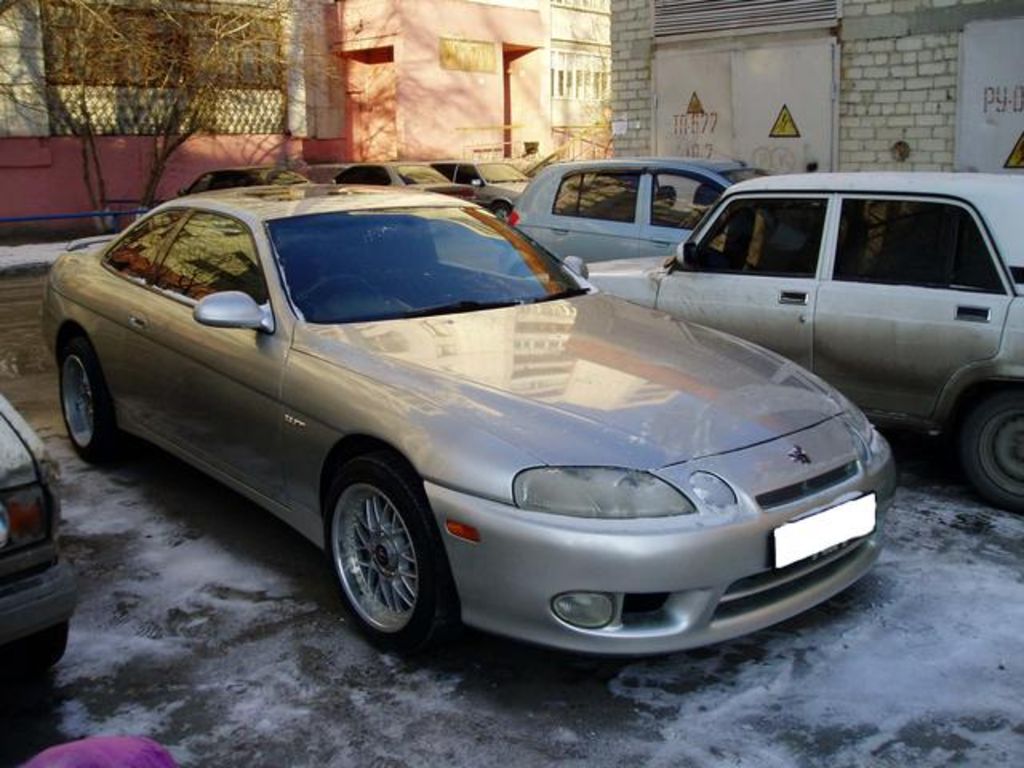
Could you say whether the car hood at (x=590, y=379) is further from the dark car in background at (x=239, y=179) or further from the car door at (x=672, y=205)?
the dark car in background at (x=239, y=179)

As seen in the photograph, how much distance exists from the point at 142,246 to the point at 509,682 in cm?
327

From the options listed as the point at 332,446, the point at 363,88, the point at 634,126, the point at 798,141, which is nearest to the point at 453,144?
the point at 363,88

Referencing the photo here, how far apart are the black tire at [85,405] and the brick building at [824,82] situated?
9469 mm

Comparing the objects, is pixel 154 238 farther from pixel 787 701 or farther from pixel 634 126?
pixel 634 126

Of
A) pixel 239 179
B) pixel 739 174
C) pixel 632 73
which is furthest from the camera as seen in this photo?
pixel 239 179

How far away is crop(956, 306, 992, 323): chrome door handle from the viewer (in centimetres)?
491

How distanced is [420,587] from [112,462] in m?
2.97

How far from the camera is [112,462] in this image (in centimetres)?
581

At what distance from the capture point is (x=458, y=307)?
177 inches

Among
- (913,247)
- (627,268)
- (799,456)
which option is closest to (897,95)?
(627,268)

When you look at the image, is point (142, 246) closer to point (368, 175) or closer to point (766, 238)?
point (766, 238)

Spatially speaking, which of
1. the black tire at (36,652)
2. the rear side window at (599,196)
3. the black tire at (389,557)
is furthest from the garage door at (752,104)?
the black tire at (36,652)

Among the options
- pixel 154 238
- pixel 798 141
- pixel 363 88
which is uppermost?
pixel 363 88

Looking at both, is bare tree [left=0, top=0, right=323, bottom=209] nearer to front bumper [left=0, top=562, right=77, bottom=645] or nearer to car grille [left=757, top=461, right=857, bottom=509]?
front bumper [left=0, top=562, right=77, bottom=645]
